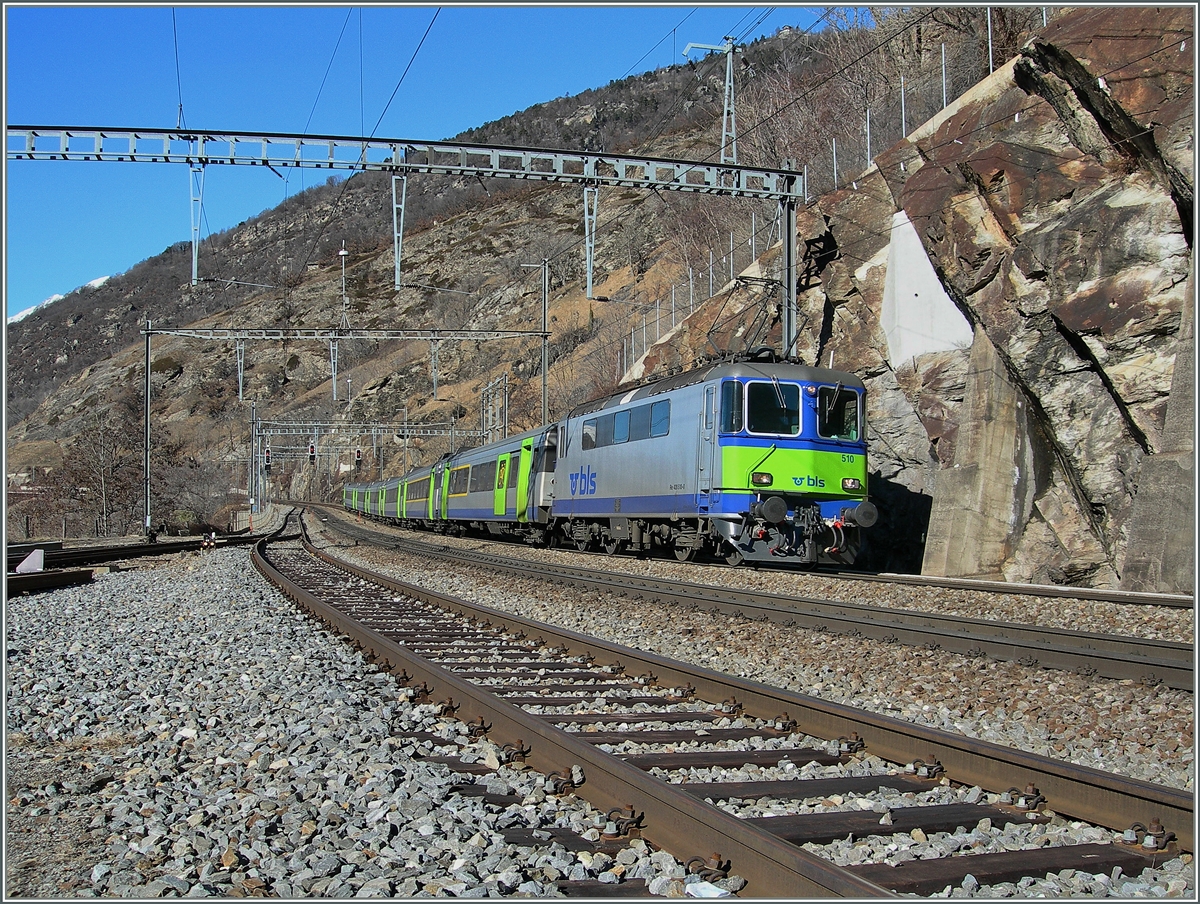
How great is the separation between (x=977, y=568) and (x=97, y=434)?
46.8 meters

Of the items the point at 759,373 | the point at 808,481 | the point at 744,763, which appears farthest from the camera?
the point at 808,481

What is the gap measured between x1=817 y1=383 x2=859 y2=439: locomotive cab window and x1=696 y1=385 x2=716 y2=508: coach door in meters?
1.84

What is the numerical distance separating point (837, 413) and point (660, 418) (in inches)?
128

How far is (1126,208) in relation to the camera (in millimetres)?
15102

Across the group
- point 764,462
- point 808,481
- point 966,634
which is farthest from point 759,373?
point 966,634

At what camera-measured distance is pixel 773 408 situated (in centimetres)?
1580

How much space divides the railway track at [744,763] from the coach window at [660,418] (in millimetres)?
9050

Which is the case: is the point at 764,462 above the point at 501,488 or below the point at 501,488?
above

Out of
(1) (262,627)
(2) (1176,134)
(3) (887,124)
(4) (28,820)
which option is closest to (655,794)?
(4) (28,820)

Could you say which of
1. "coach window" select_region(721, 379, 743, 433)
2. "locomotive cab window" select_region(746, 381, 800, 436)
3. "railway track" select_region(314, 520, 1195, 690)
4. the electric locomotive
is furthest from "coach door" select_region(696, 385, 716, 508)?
"railway track" select_region(314, 520, 1195, 690)

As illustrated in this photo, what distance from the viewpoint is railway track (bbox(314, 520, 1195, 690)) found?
724cm

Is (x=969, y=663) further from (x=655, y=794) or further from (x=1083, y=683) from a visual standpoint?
(x=655, y=794)

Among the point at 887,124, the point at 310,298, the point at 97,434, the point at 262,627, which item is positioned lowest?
the point at 262,627

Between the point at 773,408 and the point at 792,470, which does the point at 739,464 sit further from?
the point at 773,408
